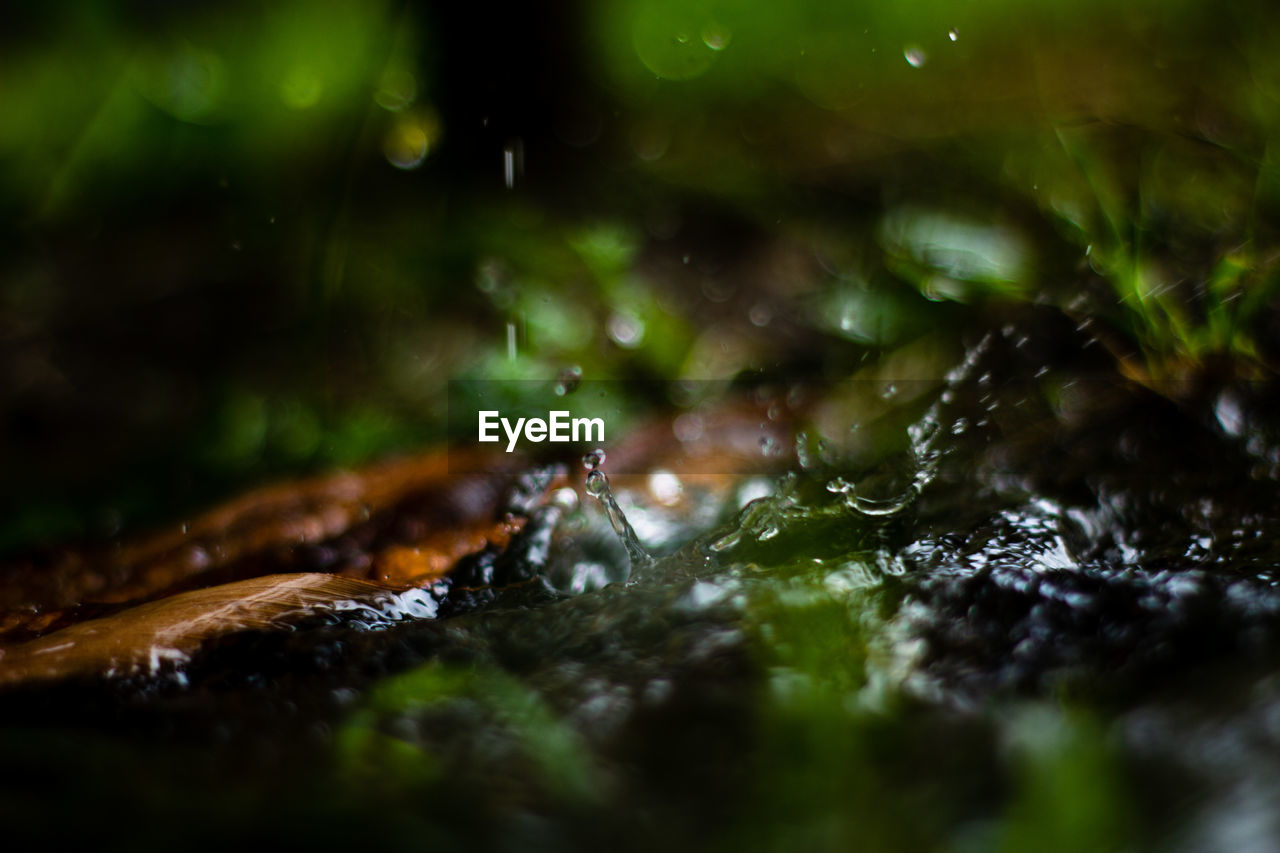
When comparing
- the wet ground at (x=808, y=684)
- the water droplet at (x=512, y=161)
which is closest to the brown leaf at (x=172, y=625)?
the wet ground at (x=808, y=684)

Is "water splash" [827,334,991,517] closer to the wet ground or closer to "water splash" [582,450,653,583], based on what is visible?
the wet ground

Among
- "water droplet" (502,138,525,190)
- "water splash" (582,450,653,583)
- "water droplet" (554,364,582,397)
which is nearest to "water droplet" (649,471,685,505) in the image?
"water splash" (582,450,653,583)

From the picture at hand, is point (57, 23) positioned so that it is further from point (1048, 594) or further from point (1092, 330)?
point (1092, 330)

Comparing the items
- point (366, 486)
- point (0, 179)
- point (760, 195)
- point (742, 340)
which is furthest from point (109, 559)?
point (760, 195)

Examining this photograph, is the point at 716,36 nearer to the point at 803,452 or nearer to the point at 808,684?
the point at 803,452

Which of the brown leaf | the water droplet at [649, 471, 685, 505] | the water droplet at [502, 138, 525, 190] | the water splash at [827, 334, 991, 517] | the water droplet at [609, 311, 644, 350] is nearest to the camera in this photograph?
the brown leaf

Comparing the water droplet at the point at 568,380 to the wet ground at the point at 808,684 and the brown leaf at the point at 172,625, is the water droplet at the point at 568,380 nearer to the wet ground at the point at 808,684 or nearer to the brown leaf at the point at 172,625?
the wet ground at the point at 808,684

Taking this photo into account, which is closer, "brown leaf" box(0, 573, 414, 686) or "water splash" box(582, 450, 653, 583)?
"brown leaf" box(0, 573, 414, 686)

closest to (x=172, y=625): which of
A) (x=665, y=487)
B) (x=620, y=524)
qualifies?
(x=620, y=524)
